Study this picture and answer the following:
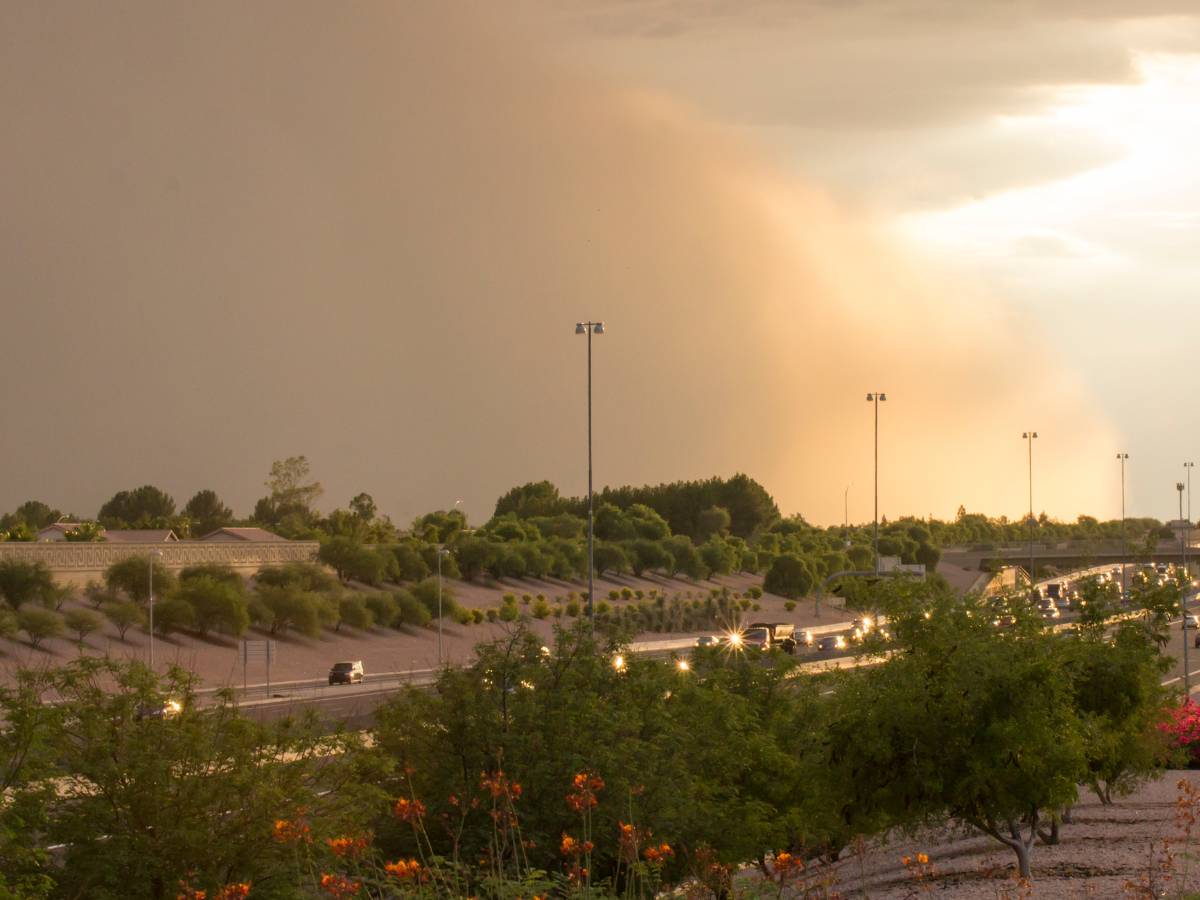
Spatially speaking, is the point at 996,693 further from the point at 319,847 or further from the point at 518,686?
the point at 319,847

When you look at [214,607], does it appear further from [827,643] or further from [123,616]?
[827,643]

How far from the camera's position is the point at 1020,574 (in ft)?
81.6

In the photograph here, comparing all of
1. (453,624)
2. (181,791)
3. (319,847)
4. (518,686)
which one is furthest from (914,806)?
(453,624)

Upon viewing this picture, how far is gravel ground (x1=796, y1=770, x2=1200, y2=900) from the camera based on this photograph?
2250cm

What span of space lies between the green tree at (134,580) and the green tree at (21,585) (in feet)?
15.9

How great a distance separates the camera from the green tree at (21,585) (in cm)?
8012

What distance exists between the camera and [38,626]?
7419 cm

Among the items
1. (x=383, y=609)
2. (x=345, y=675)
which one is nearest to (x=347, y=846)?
(x=345, y=675)

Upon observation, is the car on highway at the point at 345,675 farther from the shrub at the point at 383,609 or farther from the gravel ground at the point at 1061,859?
the gravel ground at the point at 1061,859

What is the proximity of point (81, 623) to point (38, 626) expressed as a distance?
301cm

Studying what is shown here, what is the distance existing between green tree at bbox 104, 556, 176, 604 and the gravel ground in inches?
2401

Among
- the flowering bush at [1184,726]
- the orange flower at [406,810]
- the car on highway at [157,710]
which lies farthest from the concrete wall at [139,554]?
the orange flower at [406,810]

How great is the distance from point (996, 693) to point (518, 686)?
256 inches

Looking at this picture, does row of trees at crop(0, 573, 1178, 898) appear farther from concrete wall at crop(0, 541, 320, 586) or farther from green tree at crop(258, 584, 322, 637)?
concrete wall at crop(0, 541, 320, 586)
